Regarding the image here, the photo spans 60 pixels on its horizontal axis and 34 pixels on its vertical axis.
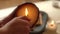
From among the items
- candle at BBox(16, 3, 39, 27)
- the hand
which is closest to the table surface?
candle at BBox(16, 3, 39, 27)

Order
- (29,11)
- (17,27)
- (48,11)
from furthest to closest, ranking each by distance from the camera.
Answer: (48,11) < (29,11) < (17,27)

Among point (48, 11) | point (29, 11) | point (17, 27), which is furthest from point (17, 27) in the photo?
point (48, 11)

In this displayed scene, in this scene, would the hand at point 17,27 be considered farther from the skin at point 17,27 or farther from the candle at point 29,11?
the candle at point 29,11

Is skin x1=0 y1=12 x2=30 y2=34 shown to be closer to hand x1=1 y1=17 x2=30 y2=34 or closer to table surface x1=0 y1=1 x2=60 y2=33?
hand x1=1 y1=17 x2=30 y2=34

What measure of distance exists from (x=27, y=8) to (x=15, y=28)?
168 mm

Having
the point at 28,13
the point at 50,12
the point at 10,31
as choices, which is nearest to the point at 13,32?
the point at 10,31

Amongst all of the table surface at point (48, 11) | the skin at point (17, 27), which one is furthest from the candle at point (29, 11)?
the table surface at point (48, 11)

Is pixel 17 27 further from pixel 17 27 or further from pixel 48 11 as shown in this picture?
pixel 48 11

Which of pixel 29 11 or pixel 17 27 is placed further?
pixel 29 11

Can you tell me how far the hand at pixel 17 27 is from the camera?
1.51ft

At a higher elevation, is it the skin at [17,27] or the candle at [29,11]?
the candle at [29,11]

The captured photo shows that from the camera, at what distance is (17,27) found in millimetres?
473

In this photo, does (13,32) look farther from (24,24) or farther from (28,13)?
(28,13)

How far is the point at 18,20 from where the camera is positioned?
483 millimetres
